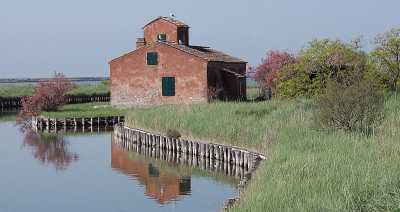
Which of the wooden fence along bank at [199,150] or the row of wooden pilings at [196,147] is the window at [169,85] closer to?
the row of wooden pilings at [196,147]

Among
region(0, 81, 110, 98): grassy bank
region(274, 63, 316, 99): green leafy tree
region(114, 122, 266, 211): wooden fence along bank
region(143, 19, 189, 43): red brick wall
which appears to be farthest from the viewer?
region(0, 81, 110, 98): grassy bank

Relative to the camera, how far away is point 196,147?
83.9ft

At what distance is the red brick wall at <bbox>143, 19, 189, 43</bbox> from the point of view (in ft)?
168

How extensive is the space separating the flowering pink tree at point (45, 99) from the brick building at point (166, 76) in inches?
131

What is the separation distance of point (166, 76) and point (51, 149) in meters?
15.2

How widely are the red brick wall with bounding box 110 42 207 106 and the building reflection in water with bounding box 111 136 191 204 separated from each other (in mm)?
16287

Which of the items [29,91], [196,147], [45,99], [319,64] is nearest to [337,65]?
[319,64]

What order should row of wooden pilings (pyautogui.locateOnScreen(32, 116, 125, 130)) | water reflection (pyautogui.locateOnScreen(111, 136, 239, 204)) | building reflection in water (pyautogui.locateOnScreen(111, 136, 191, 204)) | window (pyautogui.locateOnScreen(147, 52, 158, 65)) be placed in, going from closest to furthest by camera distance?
1. building reflection in water (pyautogui.locateOnScreen(111, 136, 191, 204))
2. water reflection (pyautogui.locateOnScreen(111, 136, 239, 204))
3. row of wooden pilings (pyautogui.locateOnScreen(32, 116, 125, 130))
4. window (pyautogui.locateOnScreen(147, 52, 158, 65))

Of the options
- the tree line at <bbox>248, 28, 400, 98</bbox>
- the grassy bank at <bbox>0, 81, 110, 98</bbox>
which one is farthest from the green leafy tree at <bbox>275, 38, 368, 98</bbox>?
the grassy bank at <bbox>0, 81, 110, 98</bbox>

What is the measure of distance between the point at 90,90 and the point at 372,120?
2024 inches

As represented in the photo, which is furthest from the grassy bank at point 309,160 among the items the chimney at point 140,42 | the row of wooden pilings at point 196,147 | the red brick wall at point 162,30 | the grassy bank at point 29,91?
the grassy bank at point 29,91

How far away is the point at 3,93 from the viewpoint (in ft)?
222

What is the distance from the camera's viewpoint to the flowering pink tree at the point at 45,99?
4397 cm

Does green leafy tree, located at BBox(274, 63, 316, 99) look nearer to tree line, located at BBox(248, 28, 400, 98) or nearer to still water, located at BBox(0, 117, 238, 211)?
tree line, located at BBox(248, 28, 400, 98)
